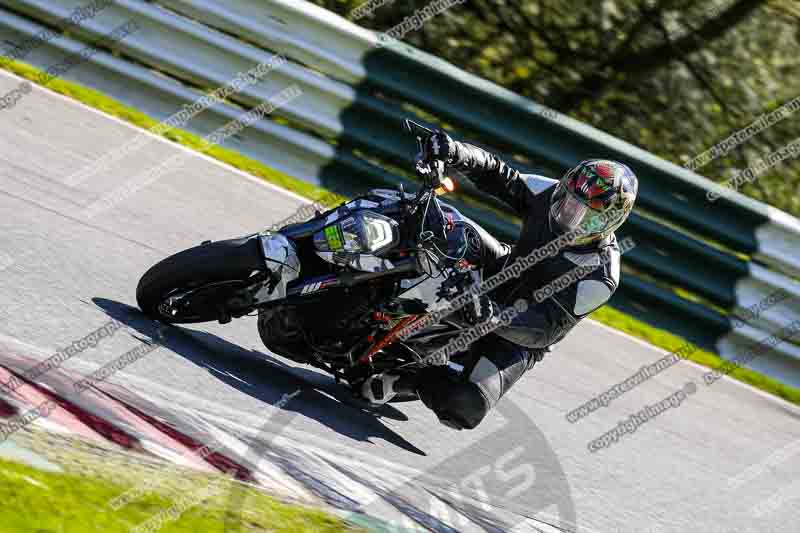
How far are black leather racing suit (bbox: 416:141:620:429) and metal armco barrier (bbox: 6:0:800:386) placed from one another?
8.73 feet

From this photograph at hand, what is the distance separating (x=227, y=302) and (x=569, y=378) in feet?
10.2

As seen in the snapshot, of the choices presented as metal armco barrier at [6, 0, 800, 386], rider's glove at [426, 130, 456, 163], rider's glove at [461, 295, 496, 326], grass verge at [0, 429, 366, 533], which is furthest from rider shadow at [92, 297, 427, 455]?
metal armco barrier at [6, 0, 800, 386]

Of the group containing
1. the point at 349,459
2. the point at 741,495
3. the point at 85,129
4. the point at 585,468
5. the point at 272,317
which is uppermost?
the point at 85,129

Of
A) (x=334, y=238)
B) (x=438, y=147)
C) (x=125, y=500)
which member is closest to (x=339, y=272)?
(x=334, y=238)

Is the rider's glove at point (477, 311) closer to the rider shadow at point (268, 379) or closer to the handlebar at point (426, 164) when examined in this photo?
the handlebar at point (426, 164)

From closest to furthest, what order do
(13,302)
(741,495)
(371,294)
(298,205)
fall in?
1. (13,302)
2. (371,294)
3. (741,495)
4. (298,205)

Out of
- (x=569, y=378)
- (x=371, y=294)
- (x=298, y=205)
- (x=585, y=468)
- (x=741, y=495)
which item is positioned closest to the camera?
(x=371, y=294)

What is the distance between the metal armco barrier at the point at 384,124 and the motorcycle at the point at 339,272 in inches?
128

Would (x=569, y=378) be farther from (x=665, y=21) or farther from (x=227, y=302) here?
(x=665, y=21)

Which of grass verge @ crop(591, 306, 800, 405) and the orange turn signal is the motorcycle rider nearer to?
the orange turn signal

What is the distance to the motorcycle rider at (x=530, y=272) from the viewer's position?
16.9 feet

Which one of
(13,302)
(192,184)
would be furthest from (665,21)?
(13,302)

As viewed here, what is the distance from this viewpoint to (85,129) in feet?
25.2

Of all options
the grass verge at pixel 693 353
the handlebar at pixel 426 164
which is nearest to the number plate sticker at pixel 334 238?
the handlebar at pixel 426 164
